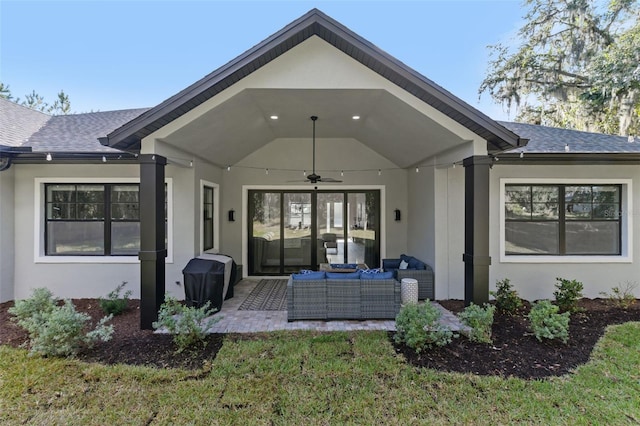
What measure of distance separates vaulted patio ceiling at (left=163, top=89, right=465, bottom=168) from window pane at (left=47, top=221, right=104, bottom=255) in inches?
120

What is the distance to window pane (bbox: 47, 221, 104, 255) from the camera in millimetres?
7125

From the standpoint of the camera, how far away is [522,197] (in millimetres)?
7184

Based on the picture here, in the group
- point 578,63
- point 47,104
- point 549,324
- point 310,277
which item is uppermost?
point 47,104

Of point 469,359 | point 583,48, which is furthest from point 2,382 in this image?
point 583,48

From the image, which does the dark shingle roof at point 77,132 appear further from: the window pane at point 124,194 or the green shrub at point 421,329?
the green shrub at point 421,329

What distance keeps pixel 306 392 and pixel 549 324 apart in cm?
375

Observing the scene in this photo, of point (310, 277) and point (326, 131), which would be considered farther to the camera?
point (326, 131)

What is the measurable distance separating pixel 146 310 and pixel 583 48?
17731 mm

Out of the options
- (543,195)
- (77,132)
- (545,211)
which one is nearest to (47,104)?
(77,132)

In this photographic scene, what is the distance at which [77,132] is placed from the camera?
7.92 metres

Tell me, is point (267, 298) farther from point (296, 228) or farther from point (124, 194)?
point (124, 194)

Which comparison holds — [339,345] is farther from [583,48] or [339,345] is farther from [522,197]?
[583,48]

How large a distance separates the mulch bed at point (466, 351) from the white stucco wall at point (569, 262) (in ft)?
4.96

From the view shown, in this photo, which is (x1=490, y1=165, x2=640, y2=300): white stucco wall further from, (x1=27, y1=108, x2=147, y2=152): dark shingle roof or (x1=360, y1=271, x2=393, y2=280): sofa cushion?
(x1=27, y1=108, x2=147, y2=152): dark shingle roof
